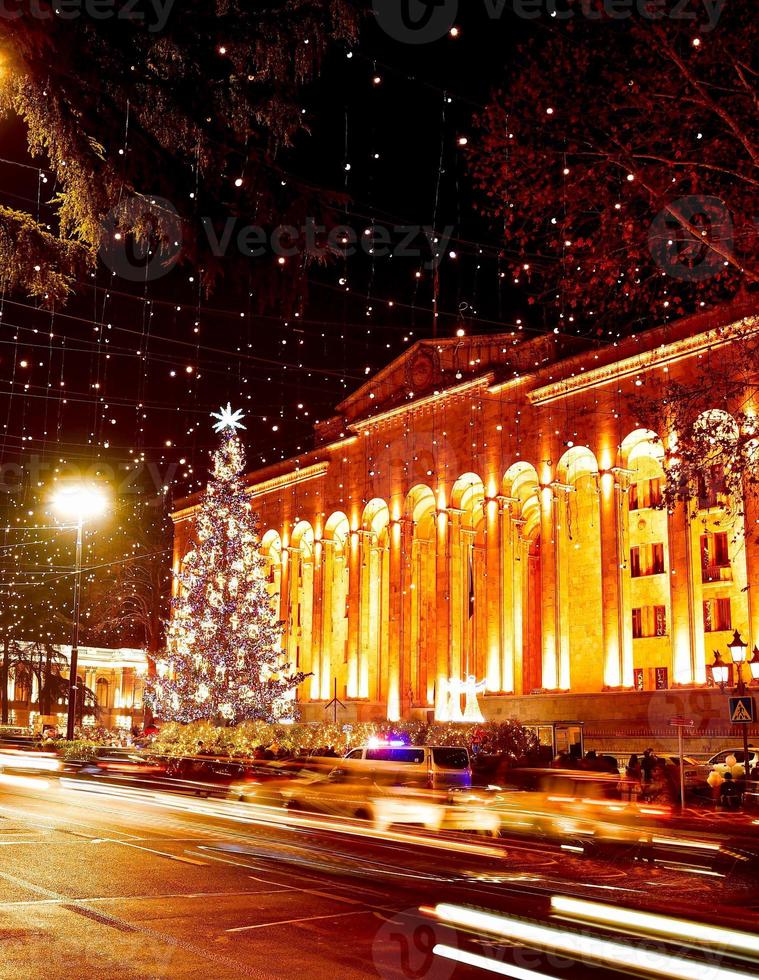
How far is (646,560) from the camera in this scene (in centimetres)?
4075

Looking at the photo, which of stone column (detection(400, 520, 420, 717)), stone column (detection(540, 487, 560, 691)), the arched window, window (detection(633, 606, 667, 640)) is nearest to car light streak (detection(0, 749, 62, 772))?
stone column (detection(540, 487, 560, 691))

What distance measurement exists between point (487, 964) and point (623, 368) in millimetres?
34252

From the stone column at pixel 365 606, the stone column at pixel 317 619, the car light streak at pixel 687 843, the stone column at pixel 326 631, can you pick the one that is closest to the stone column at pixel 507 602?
the stone column at pixel 365 606

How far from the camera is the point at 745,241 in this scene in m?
14.6

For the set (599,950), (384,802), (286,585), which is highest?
(286,585)

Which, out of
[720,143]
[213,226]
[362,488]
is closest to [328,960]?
[213,226]

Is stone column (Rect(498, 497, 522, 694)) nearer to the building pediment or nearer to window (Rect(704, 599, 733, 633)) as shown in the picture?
the building pediment

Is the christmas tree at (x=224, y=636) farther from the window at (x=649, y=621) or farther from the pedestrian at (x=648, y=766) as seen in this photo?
the pedestrian at (x=648, y=766)

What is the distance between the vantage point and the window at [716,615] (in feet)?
124

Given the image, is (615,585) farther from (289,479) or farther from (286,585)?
(289,479)

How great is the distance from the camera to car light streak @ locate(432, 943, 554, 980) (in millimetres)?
5559

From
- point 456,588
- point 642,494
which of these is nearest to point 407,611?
point 456,588

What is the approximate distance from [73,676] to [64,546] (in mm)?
28086

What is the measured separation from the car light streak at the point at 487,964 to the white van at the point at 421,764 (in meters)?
11.9
